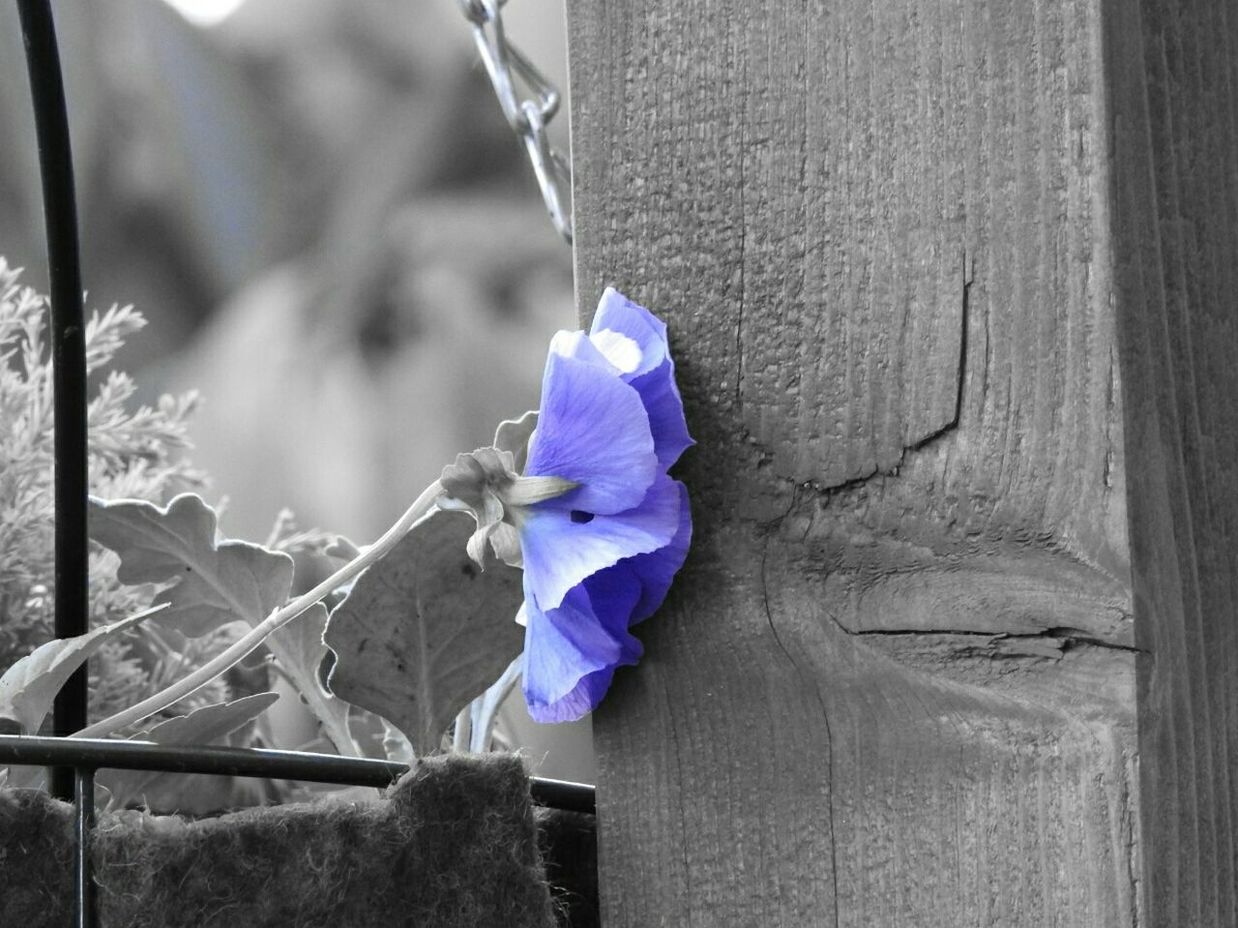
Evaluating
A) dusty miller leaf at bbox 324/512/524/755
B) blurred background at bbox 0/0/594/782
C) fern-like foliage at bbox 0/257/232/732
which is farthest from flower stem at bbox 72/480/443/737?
blurred background at bbox 0/0/594/782

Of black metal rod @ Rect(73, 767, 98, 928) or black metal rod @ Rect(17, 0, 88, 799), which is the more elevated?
black metal rod @ Rect(17, 0, 88, 799)

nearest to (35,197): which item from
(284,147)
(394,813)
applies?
(284,147)

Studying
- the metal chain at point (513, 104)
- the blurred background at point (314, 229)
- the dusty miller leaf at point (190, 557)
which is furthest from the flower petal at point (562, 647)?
the blurred background at point (314, 229)

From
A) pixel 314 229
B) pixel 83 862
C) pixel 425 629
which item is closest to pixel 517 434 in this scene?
pixel 425 629

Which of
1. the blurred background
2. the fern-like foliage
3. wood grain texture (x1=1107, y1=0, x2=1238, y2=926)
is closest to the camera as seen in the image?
wood grain texture (x1=1107, y1=0, x2=1238, y2=926)

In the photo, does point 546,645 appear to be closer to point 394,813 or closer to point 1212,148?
point 394,813

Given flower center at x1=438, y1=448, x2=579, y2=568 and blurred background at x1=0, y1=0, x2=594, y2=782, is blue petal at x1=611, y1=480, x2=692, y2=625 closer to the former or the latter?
flower center at x1=438, y1=448, x2=579, y2=568

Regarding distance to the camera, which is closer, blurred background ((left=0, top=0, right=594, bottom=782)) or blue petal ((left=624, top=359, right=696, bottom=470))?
blue petal ((left=624, top=359, right=696, bottom=470))
